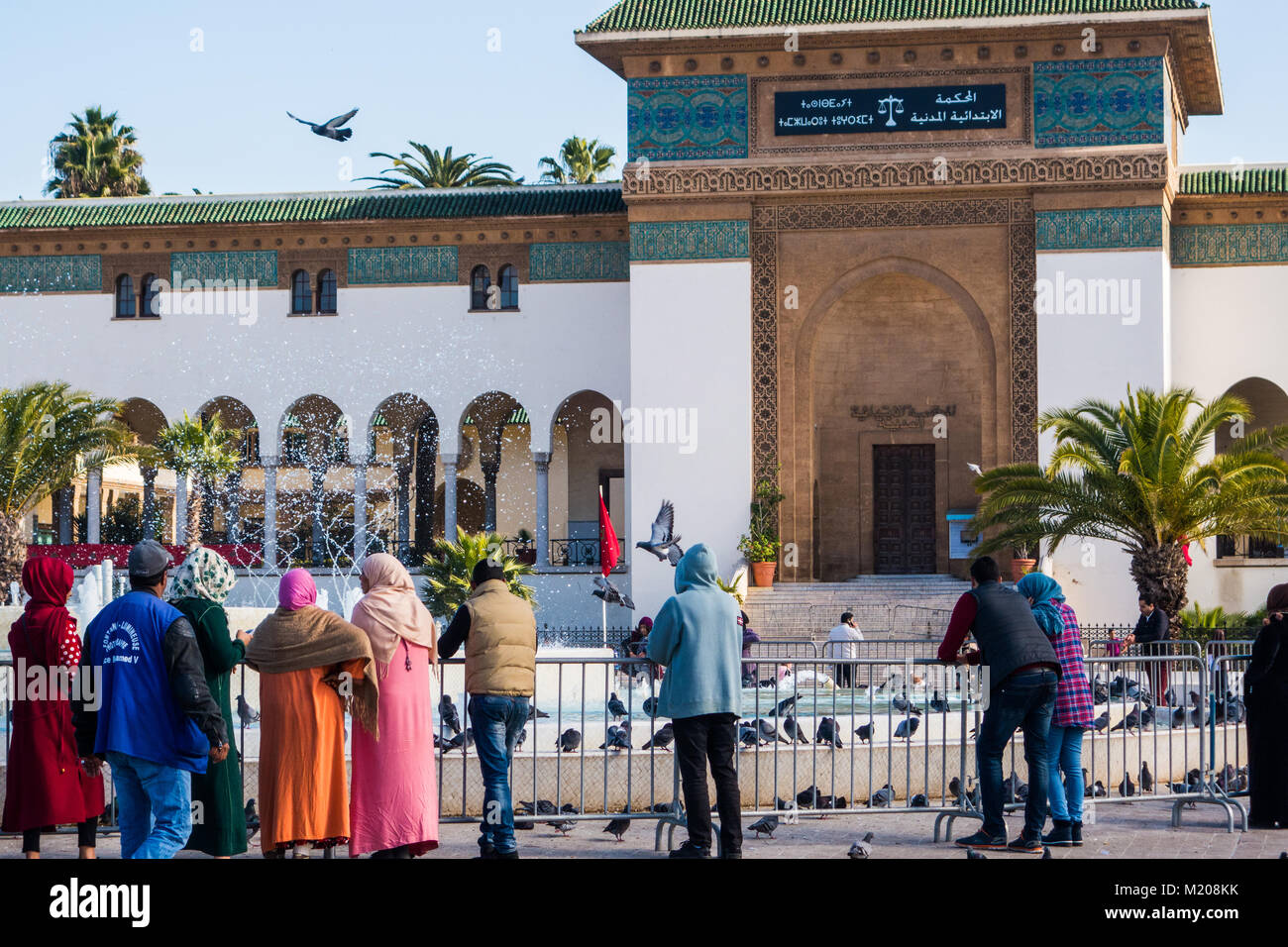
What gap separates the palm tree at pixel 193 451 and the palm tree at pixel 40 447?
755 millimetres

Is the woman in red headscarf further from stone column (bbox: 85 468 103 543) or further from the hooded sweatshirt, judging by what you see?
stone column (bbox: 85 468 103 543)

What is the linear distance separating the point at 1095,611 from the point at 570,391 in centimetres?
860

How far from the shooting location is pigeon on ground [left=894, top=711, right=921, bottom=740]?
9.27m

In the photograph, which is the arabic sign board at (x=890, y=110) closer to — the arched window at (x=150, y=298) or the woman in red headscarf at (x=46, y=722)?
the arched window at (x=150, y=298)

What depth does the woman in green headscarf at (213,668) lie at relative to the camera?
6.52 m

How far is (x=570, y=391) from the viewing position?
958 inches

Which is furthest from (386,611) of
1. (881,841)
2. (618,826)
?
(881,841)

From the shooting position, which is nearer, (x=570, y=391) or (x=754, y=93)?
(x=754, y=93)

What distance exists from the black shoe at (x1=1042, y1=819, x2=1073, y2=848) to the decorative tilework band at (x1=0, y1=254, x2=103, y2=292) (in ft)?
69.7

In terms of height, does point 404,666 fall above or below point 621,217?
below

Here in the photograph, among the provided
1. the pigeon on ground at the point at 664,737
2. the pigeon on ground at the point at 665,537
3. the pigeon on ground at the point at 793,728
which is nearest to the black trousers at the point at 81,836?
the pigeon on ground at the point at 664,737
